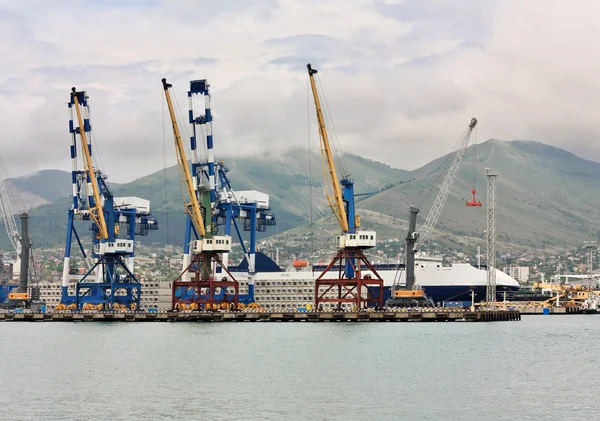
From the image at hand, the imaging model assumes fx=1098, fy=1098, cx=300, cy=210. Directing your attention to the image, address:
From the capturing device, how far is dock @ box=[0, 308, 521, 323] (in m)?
142

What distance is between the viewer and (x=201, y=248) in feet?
504

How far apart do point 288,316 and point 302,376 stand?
7697 centimetres

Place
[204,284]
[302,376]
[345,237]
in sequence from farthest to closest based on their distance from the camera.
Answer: [204,284]
[345,237]
[302,376]

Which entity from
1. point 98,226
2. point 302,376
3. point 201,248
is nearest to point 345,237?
point 201,248

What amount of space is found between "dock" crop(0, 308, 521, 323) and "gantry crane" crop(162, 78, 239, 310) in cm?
495

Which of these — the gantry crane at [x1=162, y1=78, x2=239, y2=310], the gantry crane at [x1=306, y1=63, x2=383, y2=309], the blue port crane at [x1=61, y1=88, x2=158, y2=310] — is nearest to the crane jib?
the gantry crane at [x1=306, y1=63, x2=383, y2=309]

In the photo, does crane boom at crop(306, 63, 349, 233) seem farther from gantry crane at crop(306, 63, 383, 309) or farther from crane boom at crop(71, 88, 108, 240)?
crane boom at crop(71, 88, 108, 240)

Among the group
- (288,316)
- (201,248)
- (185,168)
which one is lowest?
(288,316)

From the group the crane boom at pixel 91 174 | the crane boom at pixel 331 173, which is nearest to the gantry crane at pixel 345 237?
the crane boom at pixel 331 173

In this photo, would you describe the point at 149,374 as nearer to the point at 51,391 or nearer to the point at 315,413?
the point at 51,391

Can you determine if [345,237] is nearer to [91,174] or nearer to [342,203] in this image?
[342,203]

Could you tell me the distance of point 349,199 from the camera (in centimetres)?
15225

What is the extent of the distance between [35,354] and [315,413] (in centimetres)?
4244

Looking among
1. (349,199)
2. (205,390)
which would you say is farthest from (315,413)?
(349,199)
